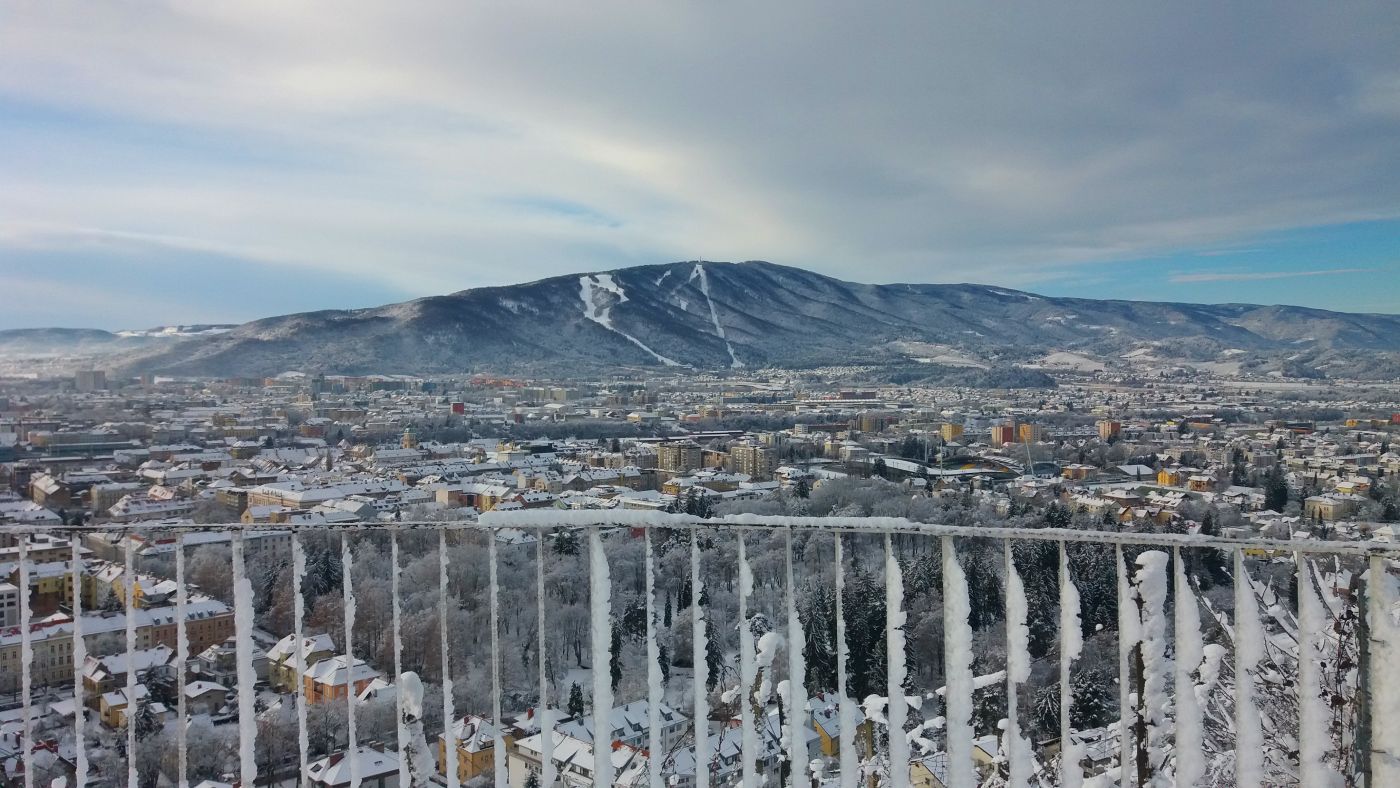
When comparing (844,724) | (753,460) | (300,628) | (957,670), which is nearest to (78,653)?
(300,628)

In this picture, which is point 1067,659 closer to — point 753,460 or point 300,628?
point 300,628

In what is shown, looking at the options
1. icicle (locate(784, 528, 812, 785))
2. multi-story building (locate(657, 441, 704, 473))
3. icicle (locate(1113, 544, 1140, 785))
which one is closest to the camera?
icicle (locate(1113, 544, 1140, 785))

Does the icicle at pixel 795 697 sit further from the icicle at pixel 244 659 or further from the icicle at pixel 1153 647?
the icicle at pixel 244 659

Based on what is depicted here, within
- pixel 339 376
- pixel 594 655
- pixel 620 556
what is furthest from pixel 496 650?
pixel 339 376

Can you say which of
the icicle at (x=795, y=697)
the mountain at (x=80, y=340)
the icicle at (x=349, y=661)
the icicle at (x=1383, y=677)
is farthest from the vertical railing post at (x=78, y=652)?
the mountain at (x=80, y=340)

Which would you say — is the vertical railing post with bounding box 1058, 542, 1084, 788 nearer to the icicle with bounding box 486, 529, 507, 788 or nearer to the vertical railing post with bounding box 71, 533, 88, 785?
the icicle with bounding box 486, 529, 507, 788

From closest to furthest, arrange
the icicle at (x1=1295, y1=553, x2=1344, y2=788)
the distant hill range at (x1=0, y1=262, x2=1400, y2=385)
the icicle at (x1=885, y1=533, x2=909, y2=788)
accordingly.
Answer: the icicle at (x1=1295, y1=553, x2=1344, y2=788)
the icicle at (x1=885, y1=533, x2=909, y2=788)
the distant hill range at (x1=0, y1=262, x2=1400, y2=385)

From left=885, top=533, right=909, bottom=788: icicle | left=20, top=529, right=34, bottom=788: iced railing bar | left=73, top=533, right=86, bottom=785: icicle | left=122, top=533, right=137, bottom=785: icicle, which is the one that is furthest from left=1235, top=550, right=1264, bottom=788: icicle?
left=20, top=529, right=34, bottom=788: iced railing bar
